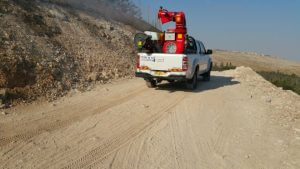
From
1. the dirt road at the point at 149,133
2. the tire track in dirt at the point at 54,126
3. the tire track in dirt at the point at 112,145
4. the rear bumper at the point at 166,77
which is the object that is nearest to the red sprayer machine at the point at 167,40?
the rear bumper at the point at 166,77

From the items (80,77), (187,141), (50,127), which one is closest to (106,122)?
(50,127)

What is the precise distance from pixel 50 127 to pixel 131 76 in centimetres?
1036

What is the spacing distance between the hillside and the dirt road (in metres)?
1.35

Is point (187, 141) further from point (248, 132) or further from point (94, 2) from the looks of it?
point (94, 2)

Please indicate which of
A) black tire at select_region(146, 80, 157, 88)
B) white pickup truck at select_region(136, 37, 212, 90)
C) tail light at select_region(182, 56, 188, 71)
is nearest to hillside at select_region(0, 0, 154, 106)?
black tire at select_region(146, 80, 157, 88)

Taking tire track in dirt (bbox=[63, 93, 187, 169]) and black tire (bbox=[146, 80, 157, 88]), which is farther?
black tire (bbox=[146, 80, 157, 88])

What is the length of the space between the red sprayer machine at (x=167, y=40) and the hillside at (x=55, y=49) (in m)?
2.47

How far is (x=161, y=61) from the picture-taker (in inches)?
498

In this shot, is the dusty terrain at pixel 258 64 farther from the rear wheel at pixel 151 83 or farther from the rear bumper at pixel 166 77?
the rear bumper at pixel 166 77

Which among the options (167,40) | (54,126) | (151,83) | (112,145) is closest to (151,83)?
(151,83)

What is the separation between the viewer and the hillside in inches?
428

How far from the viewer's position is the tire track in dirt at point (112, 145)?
5.52 metres

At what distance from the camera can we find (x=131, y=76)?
690 inches

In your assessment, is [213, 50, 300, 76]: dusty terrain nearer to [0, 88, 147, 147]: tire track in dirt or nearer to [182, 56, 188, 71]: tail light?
[182, 56, 188, 71]: tail light
